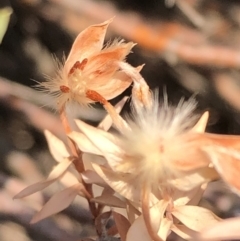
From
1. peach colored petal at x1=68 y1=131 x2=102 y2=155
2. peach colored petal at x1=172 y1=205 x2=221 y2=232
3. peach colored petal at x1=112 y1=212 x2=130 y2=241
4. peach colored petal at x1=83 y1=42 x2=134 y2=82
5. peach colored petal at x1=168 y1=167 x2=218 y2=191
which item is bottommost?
peach colored petal at x1=112 y1=212 x2=130 y2=241

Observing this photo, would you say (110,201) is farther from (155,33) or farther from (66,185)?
(155,33)

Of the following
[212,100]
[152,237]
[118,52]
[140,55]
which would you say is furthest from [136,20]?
[152,237]

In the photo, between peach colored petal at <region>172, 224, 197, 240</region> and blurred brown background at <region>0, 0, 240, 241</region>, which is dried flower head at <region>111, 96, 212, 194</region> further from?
blurred brown background at <region>0, 0, 240, 241</region>

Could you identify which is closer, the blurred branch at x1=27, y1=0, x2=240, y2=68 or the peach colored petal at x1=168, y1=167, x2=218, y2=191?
the peach colored petal at x1=168, y1=167, x2=218, y2=191

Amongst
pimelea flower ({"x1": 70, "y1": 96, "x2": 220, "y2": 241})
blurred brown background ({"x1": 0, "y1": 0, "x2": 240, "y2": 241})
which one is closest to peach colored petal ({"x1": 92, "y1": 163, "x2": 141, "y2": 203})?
pimelea flower ({"x1": 70, "y1": 96, "x2": 220, "y2": 241})

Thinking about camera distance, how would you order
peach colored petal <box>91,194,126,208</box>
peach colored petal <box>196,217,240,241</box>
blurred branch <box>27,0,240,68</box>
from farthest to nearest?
blurred branch <box>27,0,240,68</box> → peach colored petal <box>91,194,126,208</box> → peach colored petal <box>196,217,240,241</box>

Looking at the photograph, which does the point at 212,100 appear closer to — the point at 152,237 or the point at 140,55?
the point at 140,55
